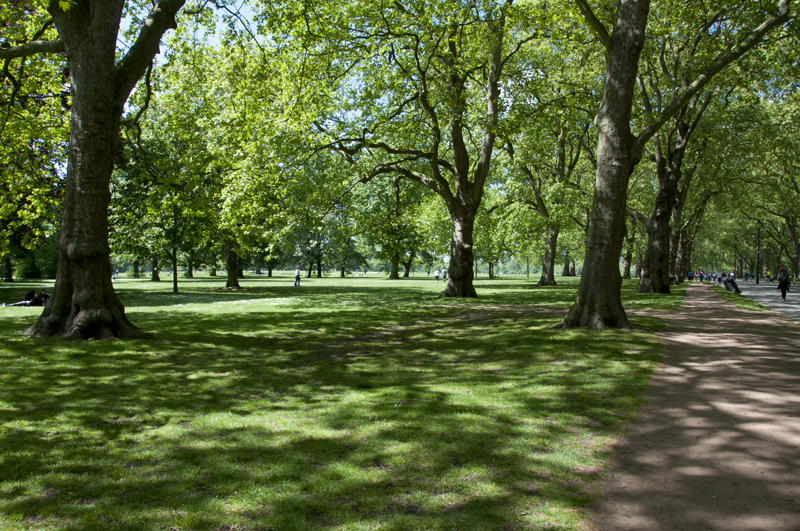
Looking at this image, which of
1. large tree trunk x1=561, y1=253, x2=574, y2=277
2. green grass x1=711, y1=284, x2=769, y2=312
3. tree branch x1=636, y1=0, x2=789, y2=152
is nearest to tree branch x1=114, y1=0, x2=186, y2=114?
A: tree branch x1=636, y1=0, x2=789, y2=152

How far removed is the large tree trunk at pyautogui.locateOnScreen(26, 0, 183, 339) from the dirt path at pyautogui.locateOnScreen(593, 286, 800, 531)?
31.2 ft

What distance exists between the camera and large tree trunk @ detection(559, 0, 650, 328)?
11.5 metres

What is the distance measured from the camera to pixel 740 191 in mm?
40906

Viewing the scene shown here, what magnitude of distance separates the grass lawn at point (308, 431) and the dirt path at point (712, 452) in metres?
0.31

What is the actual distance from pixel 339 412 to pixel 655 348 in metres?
6.81

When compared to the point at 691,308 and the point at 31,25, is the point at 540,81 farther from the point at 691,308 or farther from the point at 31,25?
the point at 31,25

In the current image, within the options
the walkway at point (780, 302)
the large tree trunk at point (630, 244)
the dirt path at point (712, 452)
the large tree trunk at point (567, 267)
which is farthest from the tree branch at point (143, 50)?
the large tree trunk at point (567, 267)

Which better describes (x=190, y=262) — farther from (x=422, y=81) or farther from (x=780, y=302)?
(x=780, y=302)

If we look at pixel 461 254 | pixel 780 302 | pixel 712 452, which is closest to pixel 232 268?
pixel 461 254

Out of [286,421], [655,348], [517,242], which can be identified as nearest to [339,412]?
[286,421]

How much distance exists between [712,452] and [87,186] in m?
10.9

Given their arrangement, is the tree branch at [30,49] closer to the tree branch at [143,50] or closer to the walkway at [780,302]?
the tree branch at [143,50]

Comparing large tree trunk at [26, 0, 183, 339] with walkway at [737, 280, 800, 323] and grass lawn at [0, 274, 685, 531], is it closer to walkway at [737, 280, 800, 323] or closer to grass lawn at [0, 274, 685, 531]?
grass lawn at [0, 274, 685, 531]

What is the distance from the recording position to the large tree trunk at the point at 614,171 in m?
11.5
